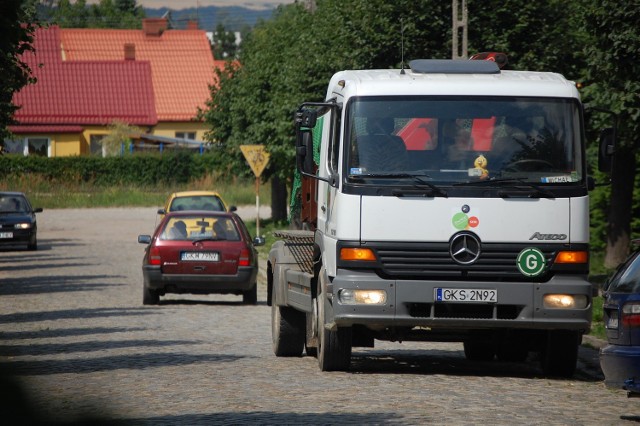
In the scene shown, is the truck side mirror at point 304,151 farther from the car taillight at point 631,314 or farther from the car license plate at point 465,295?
the car taillight at point 631,314

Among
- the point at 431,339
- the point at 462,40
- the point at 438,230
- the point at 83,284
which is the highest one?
the point at 462,40

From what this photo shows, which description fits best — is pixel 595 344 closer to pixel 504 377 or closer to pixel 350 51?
pixel 504 377

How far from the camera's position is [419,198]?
11109 millimetres

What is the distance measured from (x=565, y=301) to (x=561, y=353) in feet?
2.90

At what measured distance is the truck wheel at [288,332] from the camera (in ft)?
45.2

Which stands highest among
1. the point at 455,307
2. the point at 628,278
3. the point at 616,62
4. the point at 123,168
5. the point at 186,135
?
the point at 616,62

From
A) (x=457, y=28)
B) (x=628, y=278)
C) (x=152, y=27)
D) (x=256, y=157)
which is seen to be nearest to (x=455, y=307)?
(x=628, y=278)

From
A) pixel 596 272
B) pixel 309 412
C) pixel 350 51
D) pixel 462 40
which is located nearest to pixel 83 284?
pixel 350 51

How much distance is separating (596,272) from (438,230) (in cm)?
1922

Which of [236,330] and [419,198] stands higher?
[419,198]

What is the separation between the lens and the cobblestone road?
8430 mm

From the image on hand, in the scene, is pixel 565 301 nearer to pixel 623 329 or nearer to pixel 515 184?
pixel 515 184

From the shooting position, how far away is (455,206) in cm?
1111

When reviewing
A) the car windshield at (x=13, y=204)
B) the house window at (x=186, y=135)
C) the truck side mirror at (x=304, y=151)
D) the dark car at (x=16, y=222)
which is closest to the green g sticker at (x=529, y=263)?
the truck side mirror at (x=304, y=151)
